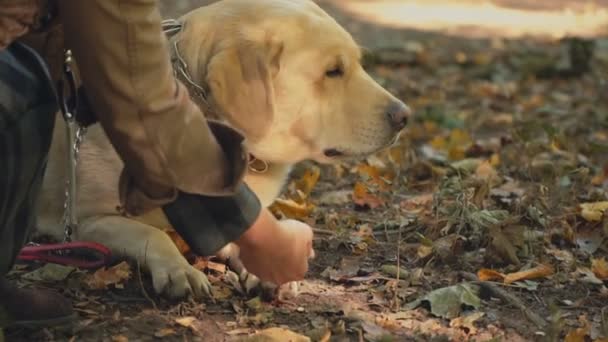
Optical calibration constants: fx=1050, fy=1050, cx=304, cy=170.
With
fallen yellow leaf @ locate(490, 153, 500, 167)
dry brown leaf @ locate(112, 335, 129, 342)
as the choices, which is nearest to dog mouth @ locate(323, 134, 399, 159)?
dry brown leaf @ locate(112, 335, 129, 342)

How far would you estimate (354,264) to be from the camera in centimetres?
319

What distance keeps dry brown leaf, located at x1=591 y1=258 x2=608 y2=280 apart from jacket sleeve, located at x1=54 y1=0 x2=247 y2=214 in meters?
1.40

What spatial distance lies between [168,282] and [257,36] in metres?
0.80

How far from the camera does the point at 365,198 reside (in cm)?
386

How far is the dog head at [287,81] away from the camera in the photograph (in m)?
3.01

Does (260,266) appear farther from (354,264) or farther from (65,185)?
(65,185)

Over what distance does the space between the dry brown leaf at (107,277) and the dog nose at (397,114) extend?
0.96 m

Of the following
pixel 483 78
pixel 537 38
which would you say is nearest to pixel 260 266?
pixel 483 78

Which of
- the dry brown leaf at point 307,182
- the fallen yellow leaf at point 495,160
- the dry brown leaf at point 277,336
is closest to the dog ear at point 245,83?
the dry brown leaf at point 277,336

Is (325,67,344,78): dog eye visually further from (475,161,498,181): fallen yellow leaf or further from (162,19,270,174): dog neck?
(475,161,498,181): fallen yellow leaf

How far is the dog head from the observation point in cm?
301

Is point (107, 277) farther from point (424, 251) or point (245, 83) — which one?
point (424, 251)

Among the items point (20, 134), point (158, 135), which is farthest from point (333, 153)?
point (158, 135)

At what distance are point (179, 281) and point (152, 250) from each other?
186 millimetres
